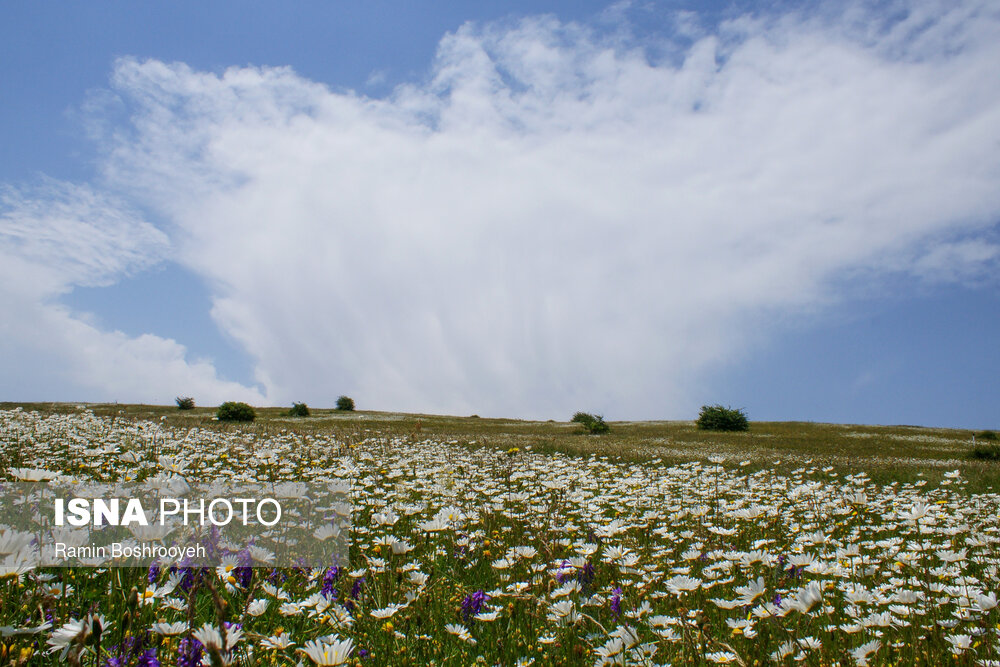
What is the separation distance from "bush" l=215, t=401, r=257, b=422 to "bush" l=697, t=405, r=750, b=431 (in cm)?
3376

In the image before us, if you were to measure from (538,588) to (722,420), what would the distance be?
43230mm

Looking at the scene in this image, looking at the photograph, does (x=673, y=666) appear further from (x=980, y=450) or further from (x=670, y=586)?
(x=980, y=450)

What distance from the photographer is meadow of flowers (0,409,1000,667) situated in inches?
102

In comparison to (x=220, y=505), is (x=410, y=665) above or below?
below

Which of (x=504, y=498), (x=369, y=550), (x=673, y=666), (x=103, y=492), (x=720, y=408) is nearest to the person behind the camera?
(x=673, y=666)

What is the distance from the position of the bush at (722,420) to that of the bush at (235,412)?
33.8m

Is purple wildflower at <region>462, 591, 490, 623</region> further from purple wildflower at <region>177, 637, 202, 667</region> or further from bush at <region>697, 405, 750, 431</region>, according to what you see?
bush at <region>697, 405, 750, 431</region>

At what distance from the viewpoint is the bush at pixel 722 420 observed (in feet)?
140

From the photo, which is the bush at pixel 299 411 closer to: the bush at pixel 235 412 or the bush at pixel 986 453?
the bush at pixel 235 412

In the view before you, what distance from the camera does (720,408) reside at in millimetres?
44438

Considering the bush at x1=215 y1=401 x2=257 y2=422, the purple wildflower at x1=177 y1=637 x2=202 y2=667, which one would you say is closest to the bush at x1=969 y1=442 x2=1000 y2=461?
the purple wildflower at x1=177 y1=637 x2=202 y2=667

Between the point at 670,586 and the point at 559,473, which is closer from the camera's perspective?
the point at 670,586

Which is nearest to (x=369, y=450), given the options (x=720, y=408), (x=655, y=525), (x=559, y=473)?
(x=559, y=473)

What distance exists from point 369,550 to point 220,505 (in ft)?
5.19
